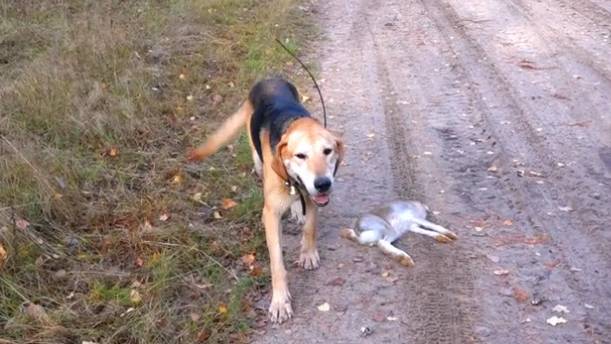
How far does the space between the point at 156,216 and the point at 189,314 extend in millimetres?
1159

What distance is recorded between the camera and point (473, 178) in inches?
237

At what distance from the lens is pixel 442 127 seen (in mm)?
7062

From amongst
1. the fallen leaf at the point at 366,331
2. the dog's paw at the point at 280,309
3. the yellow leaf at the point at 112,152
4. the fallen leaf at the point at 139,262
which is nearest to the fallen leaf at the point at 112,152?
the yellow leaf at the point at 112,152

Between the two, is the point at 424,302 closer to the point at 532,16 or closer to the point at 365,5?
the point at 532,16

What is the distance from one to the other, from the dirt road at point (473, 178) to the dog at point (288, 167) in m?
0.20

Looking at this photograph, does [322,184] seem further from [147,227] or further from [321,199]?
[147,227]

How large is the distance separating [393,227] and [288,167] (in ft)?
3.77

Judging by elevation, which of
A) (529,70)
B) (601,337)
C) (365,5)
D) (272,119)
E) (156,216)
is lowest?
(365,5)

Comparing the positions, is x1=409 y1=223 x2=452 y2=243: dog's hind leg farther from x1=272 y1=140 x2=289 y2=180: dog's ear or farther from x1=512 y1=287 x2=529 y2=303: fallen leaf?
x1=272 y1=140 x2=289 y2=180: dog's ear

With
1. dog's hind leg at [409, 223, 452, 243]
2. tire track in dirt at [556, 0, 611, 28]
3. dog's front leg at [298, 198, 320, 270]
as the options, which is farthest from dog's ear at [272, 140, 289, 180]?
tire track in dirt at [556, 0, 611, 28]

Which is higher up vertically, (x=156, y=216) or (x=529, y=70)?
(x=156, y=216)

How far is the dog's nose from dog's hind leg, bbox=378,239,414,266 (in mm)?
990

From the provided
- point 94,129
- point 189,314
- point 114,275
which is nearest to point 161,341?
point 189,314

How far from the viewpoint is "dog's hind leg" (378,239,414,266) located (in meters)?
4.75
